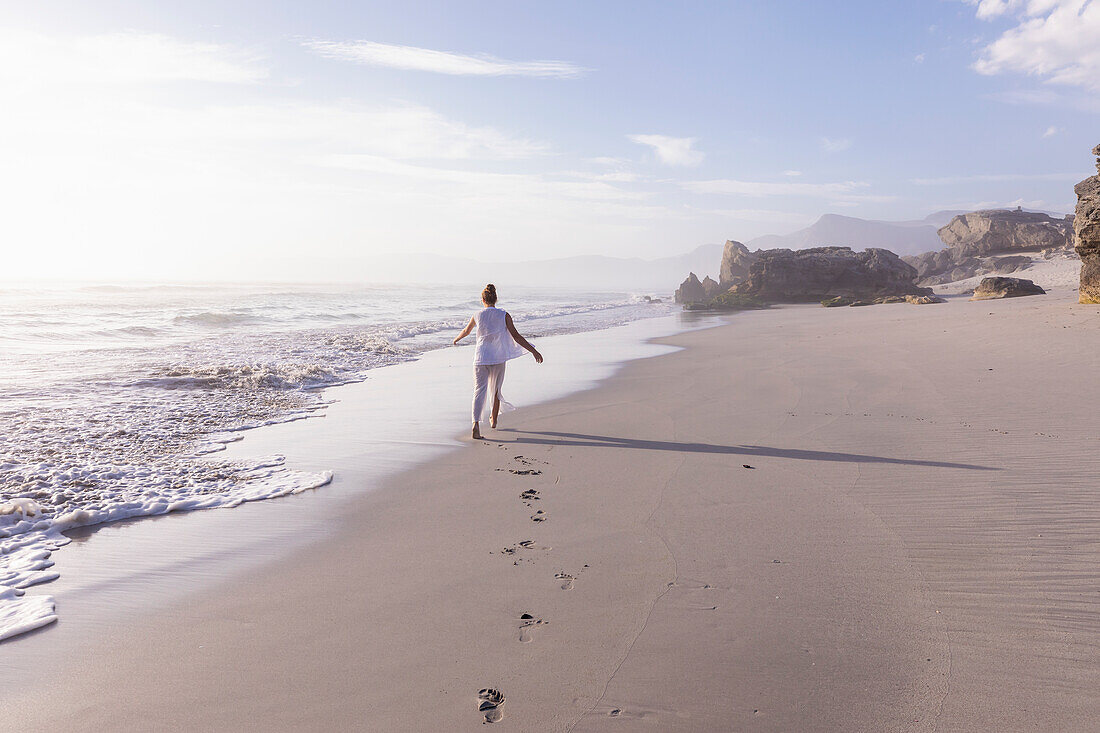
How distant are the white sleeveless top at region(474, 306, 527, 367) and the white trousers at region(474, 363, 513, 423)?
111 millimetres

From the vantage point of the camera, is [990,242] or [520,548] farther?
[990,242]

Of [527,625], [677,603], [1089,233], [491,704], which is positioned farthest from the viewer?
[1089,233]

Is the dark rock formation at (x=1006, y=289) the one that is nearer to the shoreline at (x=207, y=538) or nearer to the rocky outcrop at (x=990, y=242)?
the rocky outcrop at (x=990, y=242)

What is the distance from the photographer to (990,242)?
147 ft

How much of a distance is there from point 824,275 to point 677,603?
38772 millimetres

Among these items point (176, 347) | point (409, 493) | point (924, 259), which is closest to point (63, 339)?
point (176, 347)

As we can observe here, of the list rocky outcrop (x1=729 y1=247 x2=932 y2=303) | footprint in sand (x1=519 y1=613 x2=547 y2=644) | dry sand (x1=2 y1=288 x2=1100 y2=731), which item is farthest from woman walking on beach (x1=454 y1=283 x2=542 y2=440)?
rocky outcrop (x1=729 y1=247 x2=932 y2=303)

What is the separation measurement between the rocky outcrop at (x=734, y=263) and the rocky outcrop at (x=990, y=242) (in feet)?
39.0

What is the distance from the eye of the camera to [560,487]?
543 centimetres

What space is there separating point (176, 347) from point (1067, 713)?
18.8 metres

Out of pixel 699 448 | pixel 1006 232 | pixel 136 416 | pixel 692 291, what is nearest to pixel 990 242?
pixel 1006 232

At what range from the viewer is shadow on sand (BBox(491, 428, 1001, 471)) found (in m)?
5.56

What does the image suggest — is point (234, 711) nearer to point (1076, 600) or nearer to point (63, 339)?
point (1076, 600)

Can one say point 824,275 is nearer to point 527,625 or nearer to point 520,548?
point 520,548
